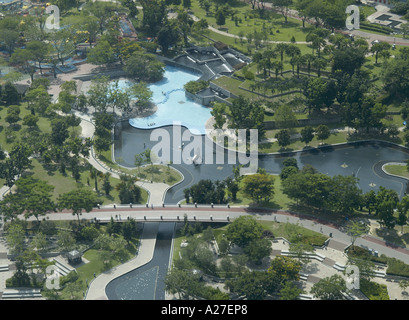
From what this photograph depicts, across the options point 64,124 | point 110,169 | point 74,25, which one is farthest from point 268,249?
point 74,25

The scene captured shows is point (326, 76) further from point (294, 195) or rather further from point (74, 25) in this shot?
point (74, 25)

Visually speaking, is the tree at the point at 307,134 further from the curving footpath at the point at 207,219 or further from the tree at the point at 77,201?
the tree at the point at 77,201

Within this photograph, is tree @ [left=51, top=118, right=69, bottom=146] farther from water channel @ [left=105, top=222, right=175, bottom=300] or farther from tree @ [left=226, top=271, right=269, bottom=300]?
tree @ [left=226, top=271, right=269, bottom=300]

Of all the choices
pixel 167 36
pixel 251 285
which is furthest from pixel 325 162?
pixel 167 36

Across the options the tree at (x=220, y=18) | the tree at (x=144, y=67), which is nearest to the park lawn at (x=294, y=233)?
the tree at (x=144, y=67)

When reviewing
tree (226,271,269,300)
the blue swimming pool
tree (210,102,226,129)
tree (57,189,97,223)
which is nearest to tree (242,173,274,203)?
tree (226,271,269,300)
